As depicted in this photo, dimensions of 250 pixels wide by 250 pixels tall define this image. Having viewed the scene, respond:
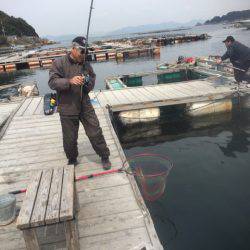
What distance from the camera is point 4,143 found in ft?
26.9

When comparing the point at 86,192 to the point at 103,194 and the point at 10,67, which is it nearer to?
the point at 103,194

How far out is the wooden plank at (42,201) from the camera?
3381mm

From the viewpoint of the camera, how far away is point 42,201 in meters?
3.75

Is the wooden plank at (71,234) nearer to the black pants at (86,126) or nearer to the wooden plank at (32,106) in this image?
the black pants at (86,126)

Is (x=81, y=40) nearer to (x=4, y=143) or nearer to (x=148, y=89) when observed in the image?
(x=4, y=143)

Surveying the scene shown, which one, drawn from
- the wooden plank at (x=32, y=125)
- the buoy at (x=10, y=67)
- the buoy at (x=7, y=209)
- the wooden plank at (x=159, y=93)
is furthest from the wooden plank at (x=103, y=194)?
the buoy at (x=10, y=67)

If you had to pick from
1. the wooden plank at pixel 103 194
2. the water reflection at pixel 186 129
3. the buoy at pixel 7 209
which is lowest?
the water reflection at pixel 186 129

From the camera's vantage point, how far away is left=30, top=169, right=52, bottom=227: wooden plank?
11.1ft

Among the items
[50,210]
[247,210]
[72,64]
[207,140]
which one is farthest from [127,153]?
[50,210]

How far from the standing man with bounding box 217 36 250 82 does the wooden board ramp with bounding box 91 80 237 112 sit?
0.73 meters

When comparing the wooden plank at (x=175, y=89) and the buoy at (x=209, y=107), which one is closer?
the wooden plank at (x=175, y=89)

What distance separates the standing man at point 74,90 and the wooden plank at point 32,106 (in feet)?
18.4

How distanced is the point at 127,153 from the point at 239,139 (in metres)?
4.03

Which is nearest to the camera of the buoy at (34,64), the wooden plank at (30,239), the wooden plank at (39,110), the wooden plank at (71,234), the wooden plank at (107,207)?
the wooden plank at (30,239)
